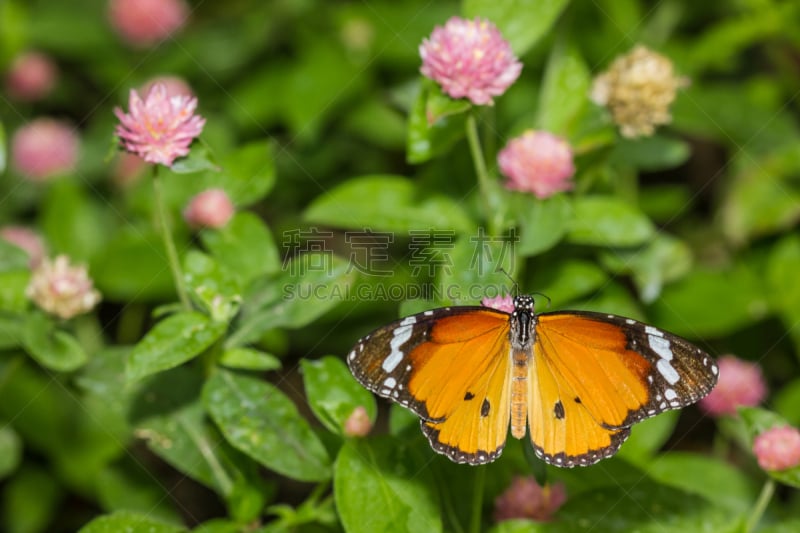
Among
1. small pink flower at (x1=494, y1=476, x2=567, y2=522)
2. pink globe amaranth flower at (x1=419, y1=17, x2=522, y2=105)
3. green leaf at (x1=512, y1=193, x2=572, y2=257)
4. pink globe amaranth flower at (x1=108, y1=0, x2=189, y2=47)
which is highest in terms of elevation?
pink globe amaranth flower at (x1=108, y1=0, x2=189, y2=47)

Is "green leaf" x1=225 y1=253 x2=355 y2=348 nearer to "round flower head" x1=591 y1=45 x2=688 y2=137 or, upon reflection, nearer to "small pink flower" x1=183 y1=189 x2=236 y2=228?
"small pink flower" x1=183 y1=189 x2=236 y2=228

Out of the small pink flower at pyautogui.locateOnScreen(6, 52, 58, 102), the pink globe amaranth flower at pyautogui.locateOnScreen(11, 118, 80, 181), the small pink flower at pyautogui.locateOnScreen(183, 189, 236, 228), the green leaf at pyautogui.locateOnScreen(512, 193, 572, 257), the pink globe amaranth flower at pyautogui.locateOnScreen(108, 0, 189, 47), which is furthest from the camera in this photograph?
the pink globe amaranth flower at pyautogui.locateOnScreen(108, 0, 189, 47)

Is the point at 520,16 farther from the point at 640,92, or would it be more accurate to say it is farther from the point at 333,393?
the point at 333,393

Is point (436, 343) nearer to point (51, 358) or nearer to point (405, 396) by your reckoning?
point (405, 396)

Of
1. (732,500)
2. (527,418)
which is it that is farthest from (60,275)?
(732,500)

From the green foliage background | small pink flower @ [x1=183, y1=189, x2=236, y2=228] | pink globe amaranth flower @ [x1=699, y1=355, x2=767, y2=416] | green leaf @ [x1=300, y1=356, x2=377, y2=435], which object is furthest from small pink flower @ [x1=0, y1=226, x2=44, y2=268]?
pink globe amaranth flower @ [x1=699, y1=355, x2=767, y2=416]

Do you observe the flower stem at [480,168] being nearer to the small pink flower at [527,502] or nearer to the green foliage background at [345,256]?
the green foliage background at [345,256]
